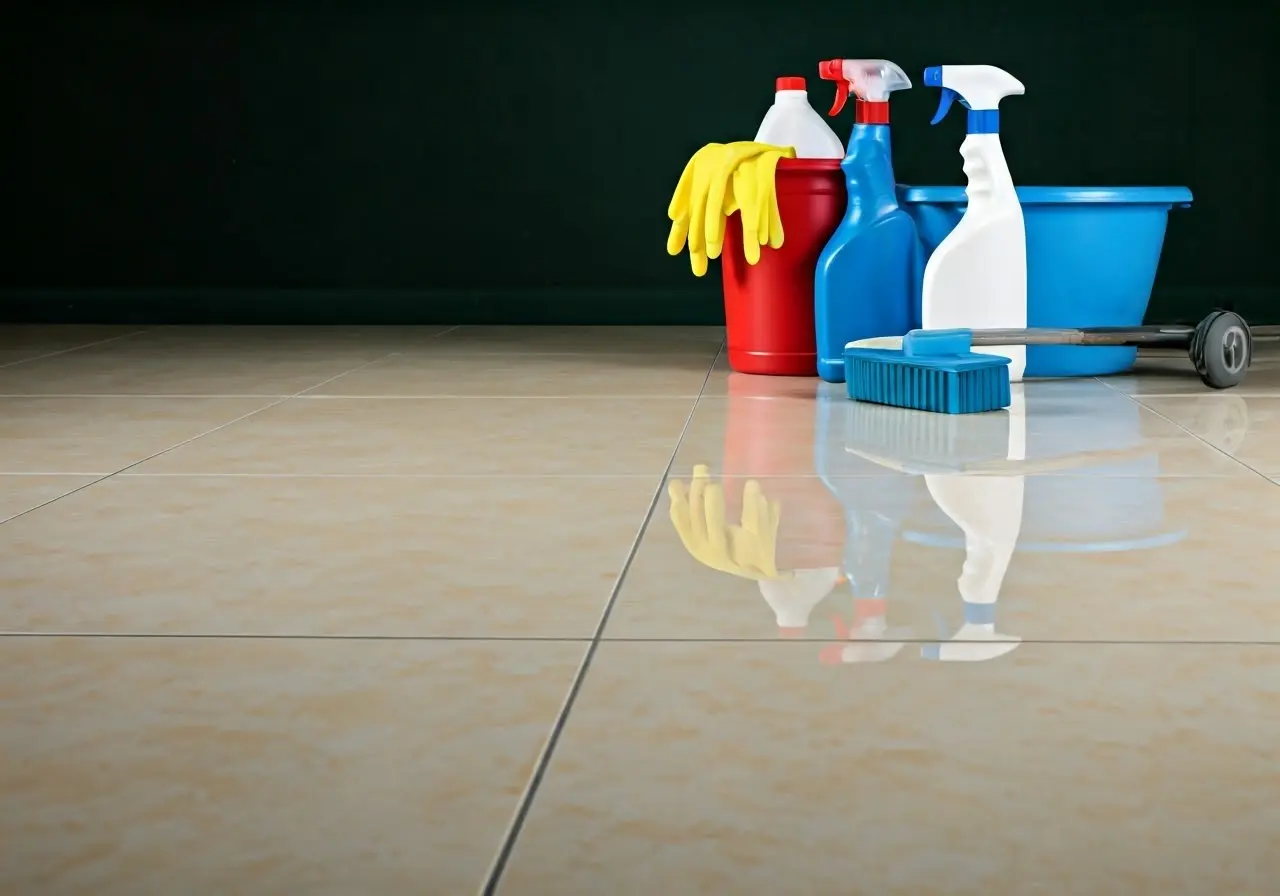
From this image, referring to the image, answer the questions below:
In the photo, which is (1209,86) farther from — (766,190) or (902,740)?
(902,740)

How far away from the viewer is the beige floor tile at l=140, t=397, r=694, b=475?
1.74 metres

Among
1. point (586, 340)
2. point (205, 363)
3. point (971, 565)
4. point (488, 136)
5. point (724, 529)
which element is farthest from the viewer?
point (488, 136)

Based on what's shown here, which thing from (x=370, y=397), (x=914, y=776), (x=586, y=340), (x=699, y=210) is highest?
(x=699, y=210)

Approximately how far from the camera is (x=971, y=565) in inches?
48.3

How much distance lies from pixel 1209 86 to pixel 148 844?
3.27 metres

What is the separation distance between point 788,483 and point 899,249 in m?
0.99

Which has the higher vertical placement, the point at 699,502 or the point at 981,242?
the point at 981,242

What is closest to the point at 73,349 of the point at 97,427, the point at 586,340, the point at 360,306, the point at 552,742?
the point at 360,306

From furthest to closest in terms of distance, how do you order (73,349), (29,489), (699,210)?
(73,349), (699,210), (29,489)

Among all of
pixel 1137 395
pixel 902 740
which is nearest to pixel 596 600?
pixel 902 740

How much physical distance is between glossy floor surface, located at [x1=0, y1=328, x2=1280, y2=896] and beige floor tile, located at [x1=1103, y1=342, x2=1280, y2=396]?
1.40 ft

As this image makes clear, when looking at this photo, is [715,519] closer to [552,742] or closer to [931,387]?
[552,742]

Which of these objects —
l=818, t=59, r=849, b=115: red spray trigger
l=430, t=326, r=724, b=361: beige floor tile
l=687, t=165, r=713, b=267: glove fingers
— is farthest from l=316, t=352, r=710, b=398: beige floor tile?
l=818, t=59, r=849, b=115: red spray trigger

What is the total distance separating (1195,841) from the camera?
718 mm
